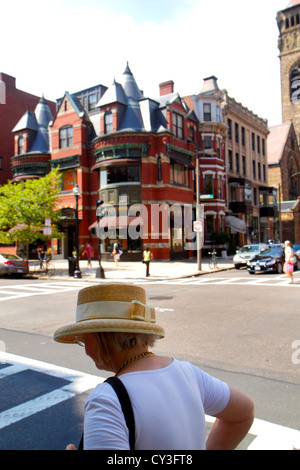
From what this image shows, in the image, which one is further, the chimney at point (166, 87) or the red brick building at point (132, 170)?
the chimney at point (166, 87)

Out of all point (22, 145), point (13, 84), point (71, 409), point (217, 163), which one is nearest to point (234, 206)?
point (217, 163)

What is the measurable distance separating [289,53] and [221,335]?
276 ft

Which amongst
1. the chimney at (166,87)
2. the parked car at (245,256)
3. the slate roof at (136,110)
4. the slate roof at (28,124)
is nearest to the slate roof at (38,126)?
the slate roof at (28,124)

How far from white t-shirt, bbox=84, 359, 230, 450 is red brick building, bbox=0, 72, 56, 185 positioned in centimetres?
4172

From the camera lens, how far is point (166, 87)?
3659 cm

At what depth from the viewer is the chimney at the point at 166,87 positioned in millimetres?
36250

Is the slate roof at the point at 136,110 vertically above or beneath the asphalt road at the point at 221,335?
above

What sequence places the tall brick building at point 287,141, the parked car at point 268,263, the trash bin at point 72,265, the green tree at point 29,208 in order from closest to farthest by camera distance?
the parked car at point 268,263
the trash bin at point 72,265
the green tree at point 29,208
the tall brick building at point 287,141

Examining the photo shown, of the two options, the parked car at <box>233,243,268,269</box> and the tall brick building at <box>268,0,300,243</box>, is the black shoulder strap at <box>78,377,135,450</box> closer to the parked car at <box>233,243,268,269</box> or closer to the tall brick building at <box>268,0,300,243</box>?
the parked car at <box>233,243,268,269</box>

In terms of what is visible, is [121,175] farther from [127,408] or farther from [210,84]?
[127,408]

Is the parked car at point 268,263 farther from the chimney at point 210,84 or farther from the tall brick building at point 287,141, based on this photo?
the tall brick building at point 287,141

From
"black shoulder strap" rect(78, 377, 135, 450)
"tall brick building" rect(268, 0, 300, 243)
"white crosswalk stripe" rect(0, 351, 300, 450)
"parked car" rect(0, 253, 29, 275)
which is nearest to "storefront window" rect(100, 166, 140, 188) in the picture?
"parked car" rect(0, 253, 29, 275)

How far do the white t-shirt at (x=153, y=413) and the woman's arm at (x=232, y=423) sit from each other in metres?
0.21

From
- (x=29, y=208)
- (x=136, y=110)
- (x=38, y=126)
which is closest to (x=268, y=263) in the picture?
(x=29, y=208)
